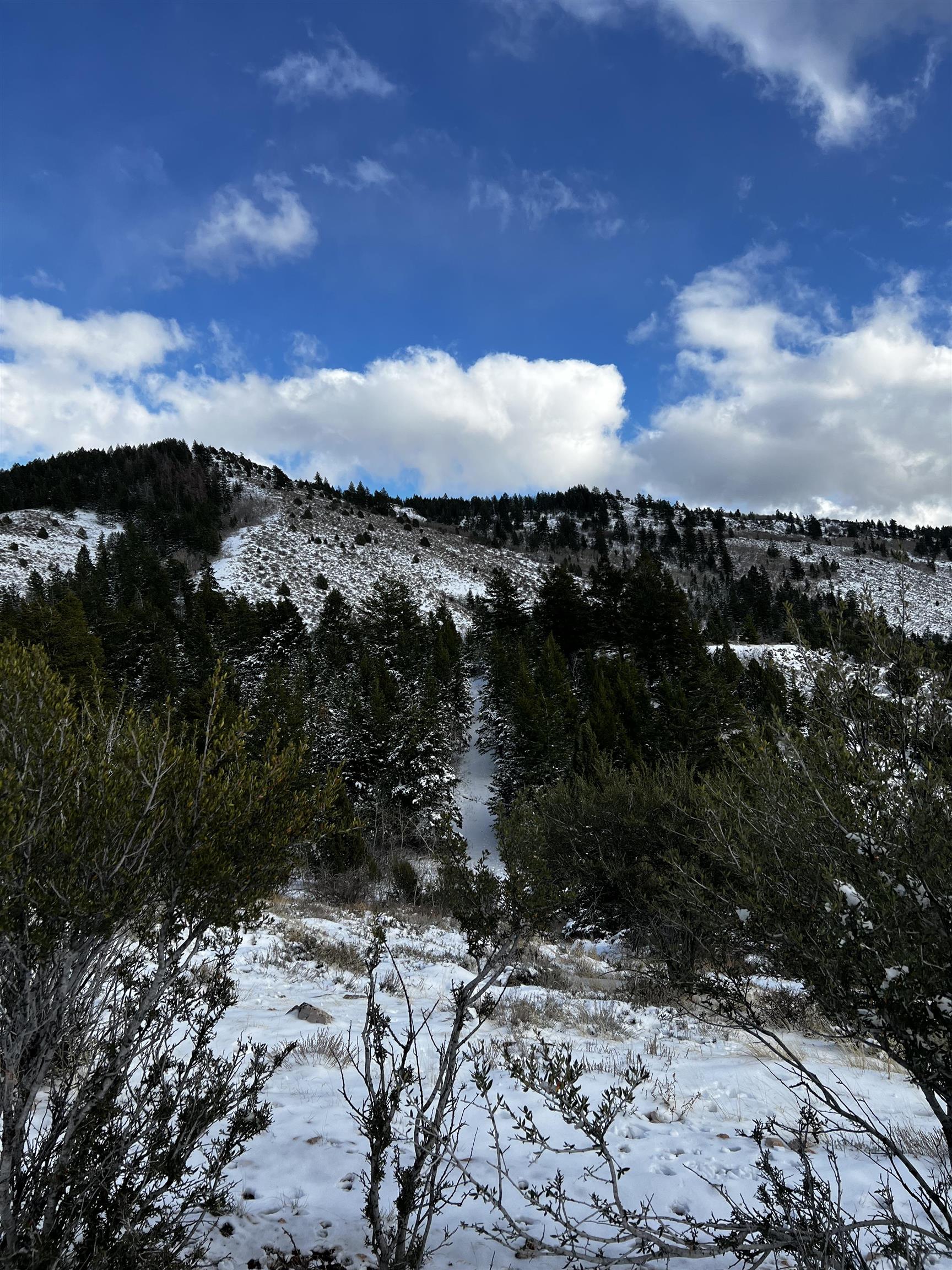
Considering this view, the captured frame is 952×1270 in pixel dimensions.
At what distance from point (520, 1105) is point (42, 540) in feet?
228

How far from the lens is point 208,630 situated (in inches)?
1623

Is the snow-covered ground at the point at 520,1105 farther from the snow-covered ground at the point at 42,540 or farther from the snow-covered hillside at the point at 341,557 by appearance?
the snow-covered ground at the point at 42,540

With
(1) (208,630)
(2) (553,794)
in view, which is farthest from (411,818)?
(1) (208,630)

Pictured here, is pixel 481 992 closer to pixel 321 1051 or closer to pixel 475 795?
pixel 321 1051

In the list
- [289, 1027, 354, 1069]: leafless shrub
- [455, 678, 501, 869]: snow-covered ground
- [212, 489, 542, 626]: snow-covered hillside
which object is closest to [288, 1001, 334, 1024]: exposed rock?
[289, 1027, 354, 1069]: leafless shrub

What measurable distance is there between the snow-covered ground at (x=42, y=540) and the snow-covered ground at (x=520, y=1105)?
50673mm

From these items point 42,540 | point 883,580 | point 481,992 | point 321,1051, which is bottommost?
point 321,1051

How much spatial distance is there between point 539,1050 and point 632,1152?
1623 millimetres

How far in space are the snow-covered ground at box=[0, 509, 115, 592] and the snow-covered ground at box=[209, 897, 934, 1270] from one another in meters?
50.7

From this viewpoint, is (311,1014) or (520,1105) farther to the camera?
(311,1014)

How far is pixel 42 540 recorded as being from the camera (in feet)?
194

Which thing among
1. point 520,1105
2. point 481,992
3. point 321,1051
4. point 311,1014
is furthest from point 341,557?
point 481,992

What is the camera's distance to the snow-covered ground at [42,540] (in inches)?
1994

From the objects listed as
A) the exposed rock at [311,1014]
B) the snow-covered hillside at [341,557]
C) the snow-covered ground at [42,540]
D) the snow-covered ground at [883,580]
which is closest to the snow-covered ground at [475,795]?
the exposed rock at [311,1014]
